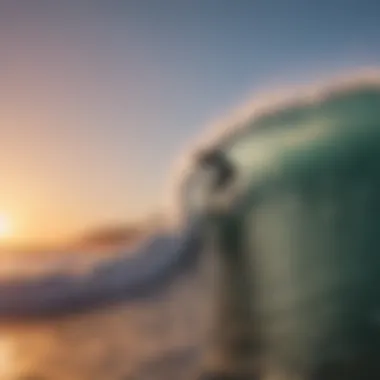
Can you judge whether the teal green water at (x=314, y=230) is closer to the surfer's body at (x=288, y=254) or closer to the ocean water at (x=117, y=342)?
the surfer's body at (x=288, y=254)

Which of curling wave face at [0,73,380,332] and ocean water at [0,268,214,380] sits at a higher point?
curling wave face at [0,73,380,332]

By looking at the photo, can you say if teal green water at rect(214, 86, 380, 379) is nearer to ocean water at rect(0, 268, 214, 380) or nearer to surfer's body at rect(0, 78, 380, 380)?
surfer's body at rect(0, 78, 380, 380)

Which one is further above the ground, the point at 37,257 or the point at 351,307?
the point at 37,257

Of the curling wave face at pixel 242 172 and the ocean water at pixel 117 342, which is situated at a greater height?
the curling wave face at pixel 242 172

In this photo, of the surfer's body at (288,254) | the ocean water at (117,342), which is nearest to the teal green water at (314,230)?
the surfer's body at (288,254)

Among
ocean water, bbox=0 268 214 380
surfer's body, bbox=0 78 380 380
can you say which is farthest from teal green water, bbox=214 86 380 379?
ocean water, bbox=0 268 214 380

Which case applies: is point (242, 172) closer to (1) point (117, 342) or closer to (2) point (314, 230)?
(2) point (314, 230)

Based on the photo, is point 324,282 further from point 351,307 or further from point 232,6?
point 232,6

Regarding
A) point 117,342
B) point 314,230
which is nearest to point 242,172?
point 314,230

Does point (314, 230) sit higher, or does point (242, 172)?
point (242, 172)

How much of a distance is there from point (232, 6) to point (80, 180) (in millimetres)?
435

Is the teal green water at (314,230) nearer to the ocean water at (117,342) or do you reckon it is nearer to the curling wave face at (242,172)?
the curling wave face at (242,172)

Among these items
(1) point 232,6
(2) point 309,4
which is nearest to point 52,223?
(1) point 232,6

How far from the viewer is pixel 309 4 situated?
145cm
